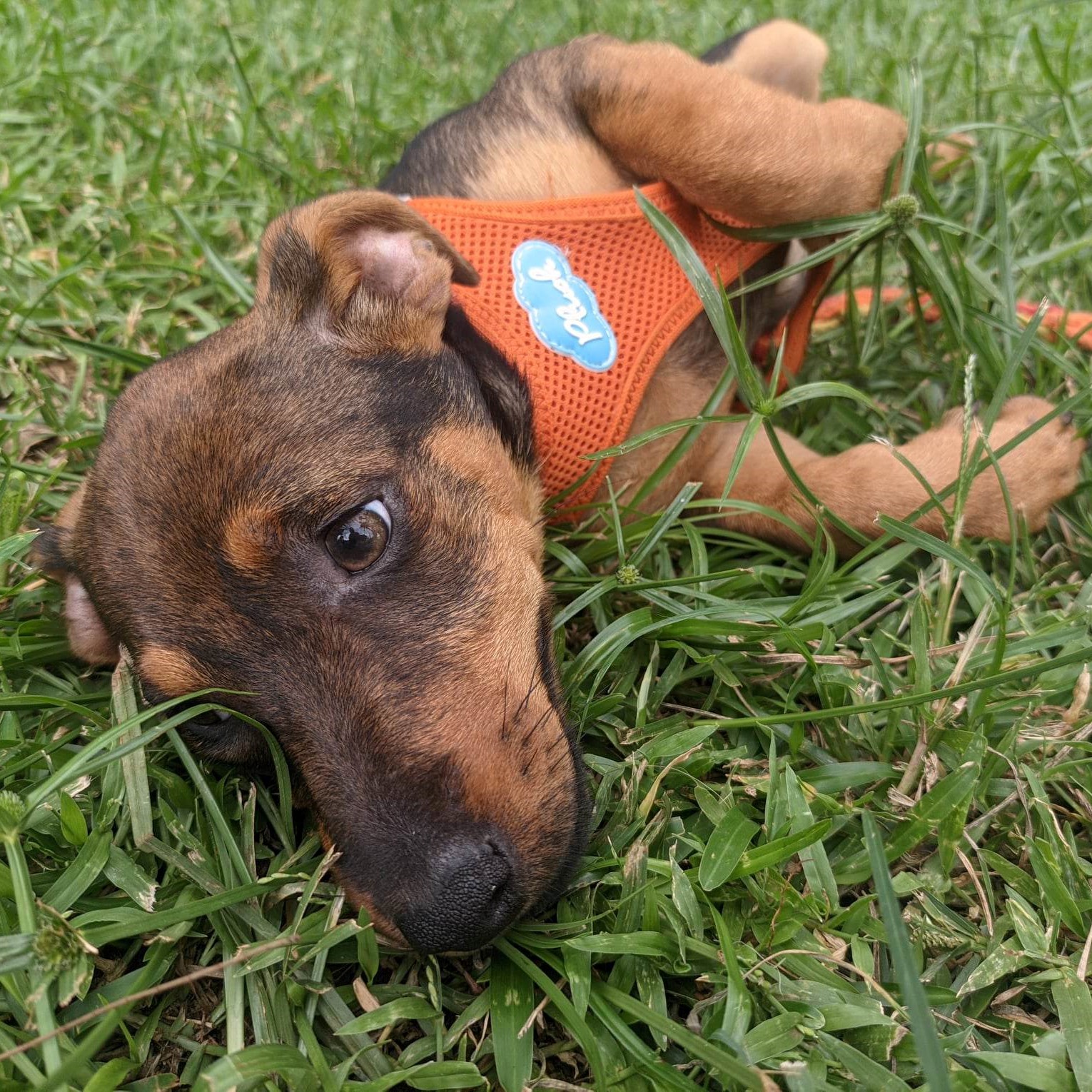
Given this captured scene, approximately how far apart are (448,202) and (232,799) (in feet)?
6.92

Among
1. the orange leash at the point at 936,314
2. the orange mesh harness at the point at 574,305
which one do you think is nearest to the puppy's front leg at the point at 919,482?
the orange leash at the point at 936,314

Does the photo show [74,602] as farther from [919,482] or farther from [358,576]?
[919,482]

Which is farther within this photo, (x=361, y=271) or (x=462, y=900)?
(x=361, y=271)

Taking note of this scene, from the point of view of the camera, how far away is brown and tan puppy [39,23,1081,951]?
2197mm

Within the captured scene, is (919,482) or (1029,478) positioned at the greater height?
(919,482)

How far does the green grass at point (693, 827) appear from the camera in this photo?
2088 millimetres

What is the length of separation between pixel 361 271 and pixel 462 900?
1.93m

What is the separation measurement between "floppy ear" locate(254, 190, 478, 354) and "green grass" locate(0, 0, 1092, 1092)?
36.8 inches

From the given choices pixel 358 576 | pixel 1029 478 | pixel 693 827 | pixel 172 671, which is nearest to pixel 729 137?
pixel 1029 478

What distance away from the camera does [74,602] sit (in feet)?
9.84

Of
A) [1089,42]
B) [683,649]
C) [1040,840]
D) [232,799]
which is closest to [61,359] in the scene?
[232,799]

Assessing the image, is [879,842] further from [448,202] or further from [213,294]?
[213,294]

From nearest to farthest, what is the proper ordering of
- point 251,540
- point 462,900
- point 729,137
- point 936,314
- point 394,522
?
point 462,900 < point 251,540 < point 394,522 < point 729,137 < point 936,314

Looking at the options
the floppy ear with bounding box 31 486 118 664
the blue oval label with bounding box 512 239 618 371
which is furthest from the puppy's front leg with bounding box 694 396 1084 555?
the floppy ear with bounding box 31 486 118 664
